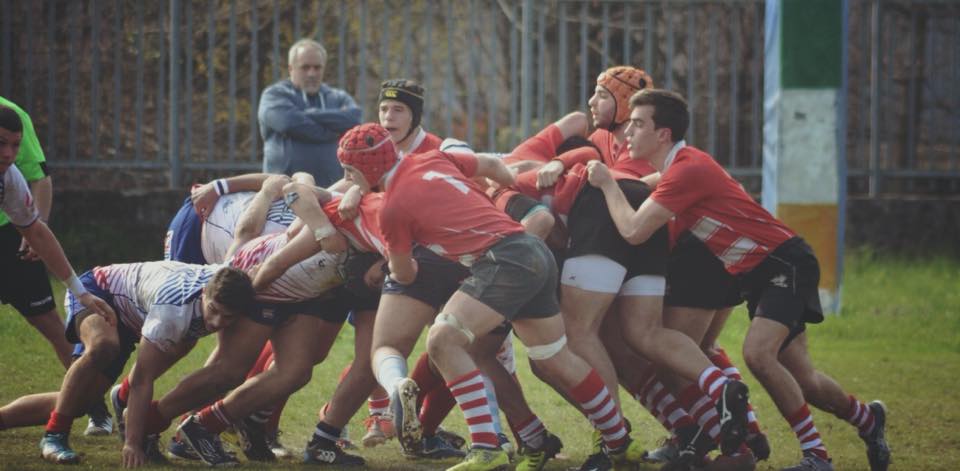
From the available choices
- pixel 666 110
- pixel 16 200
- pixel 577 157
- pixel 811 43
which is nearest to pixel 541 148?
pixel 577 157

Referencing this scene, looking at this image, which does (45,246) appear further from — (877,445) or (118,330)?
(877,445)

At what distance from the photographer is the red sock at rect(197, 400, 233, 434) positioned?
7176mm

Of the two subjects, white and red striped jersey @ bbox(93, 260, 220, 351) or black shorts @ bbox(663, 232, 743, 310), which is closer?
white and red striped jersey @ bbox(93, 260, 220, 351)

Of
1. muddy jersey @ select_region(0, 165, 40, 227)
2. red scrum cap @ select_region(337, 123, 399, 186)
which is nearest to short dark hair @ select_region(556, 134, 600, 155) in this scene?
red scrum cap @ select_region(337, 123, 399, 186)

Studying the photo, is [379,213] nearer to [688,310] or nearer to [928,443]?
[688,310]

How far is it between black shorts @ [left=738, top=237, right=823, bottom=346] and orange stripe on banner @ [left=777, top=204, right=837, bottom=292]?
15.5ft

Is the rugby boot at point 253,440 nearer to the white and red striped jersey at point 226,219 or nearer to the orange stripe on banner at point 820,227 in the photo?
the white and red striped jersey at point 226,219

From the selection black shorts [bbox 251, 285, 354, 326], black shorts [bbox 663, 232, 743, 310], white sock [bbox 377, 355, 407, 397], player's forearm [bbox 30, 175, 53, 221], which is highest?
player's forearm [bbox 30, 175, 53, 221]

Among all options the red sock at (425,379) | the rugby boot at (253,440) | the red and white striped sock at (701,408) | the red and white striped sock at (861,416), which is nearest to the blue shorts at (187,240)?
the rugby boot at (253,440)

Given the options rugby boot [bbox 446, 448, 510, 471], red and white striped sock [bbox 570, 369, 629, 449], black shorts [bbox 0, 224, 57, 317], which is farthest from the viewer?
black shorts [bbox 0, 224, 57, 317]

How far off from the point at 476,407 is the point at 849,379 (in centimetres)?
401

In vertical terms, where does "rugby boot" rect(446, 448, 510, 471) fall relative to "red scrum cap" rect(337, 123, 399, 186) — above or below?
below

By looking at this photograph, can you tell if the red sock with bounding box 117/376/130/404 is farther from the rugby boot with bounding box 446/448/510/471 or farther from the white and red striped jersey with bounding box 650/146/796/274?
the white and red striped jersey with bounding box 650/146/796/274

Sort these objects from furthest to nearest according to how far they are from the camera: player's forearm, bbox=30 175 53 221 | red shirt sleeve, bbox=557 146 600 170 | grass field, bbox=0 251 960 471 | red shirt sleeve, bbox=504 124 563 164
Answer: player's forearm, bbox=30 175 53 221 → red shirt sleeve, bbox=504 124 563 164 → grass field, bbox=0 251 960 471 → red shirt sleeve, bbox=557 146 600 170
